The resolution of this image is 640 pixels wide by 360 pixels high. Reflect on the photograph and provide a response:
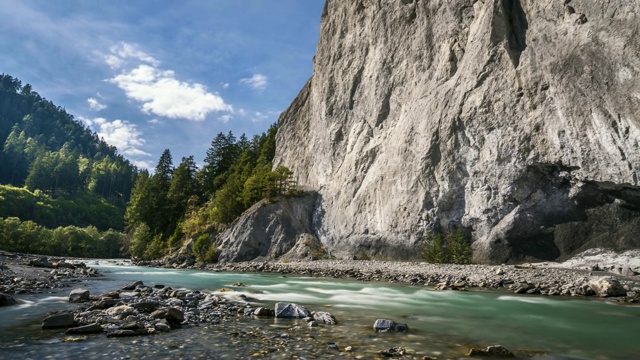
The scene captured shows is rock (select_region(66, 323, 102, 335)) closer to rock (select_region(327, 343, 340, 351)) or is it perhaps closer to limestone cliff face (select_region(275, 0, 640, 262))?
rock (select_region(327, 343, 340, 351))

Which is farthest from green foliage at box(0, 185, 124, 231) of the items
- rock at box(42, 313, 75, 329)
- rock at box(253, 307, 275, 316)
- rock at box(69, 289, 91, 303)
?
rock at box(253, 307, 275, 316)

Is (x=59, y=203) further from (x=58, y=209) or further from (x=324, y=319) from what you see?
(x=324, y=319)

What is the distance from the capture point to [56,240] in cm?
7288

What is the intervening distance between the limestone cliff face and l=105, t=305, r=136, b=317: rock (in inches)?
1076

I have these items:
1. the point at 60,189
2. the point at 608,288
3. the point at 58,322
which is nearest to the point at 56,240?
the point at 60,189

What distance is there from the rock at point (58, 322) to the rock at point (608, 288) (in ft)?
64.8

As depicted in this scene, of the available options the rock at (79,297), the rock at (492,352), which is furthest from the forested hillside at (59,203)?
the rock at (492,352)

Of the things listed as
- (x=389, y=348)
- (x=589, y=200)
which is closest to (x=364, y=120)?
(x=589, y=200)

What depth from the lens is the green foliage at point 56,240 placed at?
65.9 meters

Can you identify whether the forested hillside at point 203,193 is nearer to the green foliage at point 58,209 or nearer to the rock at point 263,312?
the green foliage at point 58,209

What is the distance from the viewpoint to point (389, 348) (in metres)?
7.32

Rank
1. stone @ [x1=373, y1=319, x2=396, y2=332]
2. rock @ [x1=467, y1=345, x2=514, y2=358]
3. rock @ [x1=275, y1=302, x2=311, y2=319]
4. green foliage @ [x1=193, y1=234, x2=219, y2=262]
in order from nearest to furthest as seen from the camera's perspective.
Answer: rock @ [x1=467, y1=345, x2=514, y2=358], stone @ [x1=373, y1=319, x2=396, y2=332], rock @ [x1=275, y1=302, x2=311, y2=319], green foliage @ [x1=193, y1=234, x2=219, y2=262]

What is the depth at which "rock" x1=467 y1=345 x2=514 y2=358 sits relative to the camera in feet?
23.4

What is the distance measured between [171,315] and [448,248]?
27483 mm
